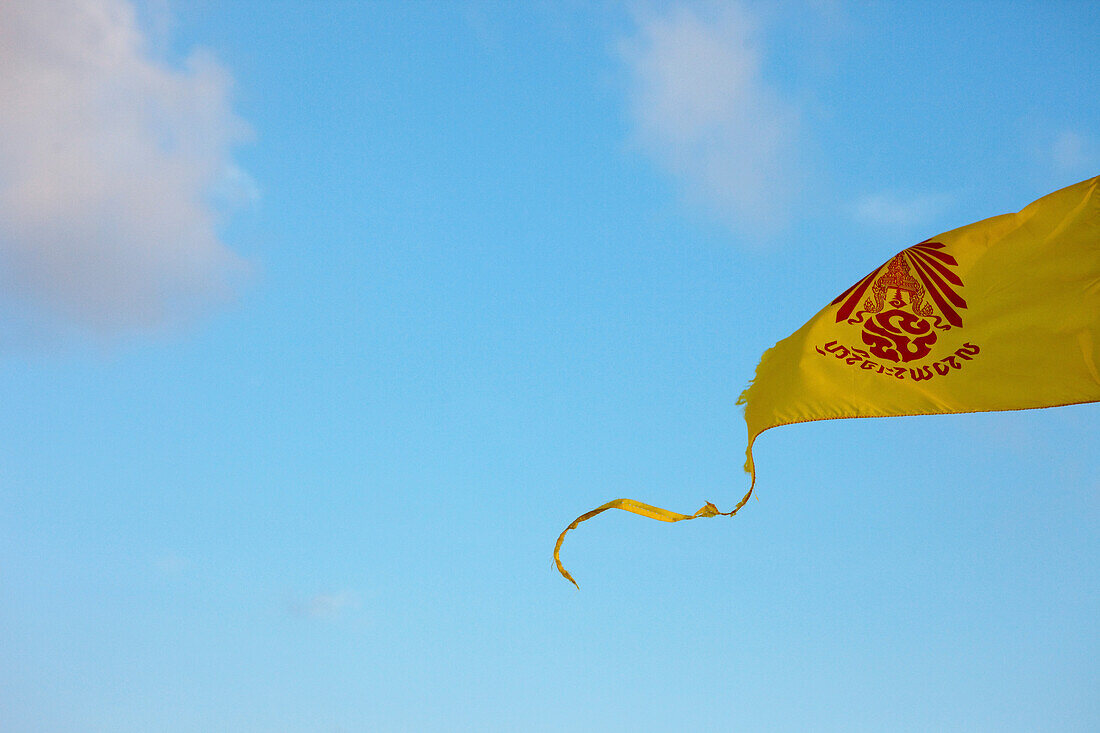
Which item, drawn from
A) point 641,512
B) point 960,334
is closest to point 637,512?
point 641,512

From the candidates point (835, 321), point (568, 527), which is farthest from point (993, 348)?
point (568, 527)

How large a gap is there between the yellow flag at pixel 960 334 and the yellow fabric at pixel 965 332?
18 mm

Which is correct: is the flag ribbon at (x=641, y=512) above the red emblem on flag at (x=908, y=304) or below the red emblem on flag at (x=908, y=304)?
below

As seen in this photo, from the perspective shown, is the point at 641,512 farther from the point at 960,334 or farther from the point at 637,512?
the point at 960,334

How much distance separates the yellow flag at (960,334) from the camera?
1961 cm

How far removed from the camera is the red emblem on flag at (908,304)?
21.0 m

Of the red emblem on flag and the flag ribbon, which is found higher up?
the red emblem on flag

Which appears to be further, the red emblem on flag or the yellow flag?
the red emblem on flag

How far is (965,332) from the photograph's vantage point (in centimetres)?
2070

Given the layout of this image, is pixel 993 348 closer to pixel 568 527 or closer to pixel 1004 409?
pixel 1004 409

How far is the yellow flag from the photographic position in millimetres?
19609

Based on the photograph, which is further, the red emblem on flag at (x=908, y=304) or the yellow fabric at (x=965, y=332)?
the red emblem on flag at (x=908, y=304)

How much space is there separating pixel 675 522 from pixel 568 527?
1913 mm

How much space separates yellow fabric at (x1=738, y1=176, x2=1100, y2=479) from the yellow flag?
0.02 m
